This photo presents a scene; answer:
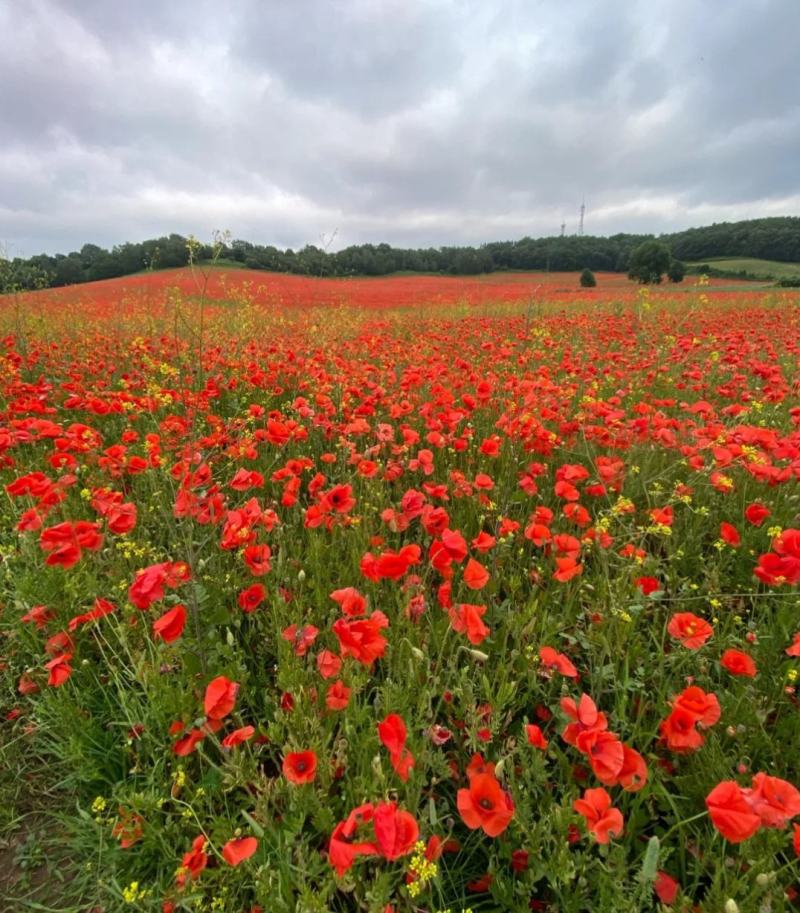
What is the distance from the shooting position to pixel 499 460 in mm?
3203

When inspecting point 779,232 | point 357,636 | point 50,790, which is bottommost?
point 50,790

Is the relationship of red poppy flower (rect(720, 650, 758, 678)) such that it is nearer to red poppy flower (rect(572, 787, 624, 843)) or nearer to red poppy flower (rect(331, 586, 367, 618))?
red poppy flower (rect(572, 787, 624, 843))

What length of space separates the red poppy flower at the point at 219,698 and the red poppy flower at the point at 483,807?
610 millimetres

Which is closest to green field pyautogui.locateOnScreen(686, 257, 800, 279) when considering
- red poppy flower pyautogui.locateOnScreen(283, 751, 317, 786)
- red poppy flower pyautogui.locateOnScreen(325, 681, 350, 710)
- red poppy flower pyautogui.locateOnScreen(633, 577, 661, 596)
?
red poppy flower pyautogui.locateOnScreen(633, 577, 661, 596)

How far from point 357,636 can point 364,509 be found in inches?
51.4

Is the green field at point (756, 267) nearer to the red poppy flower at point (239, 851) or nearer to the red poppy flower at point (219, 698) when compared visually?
the red poppy flower at point (219, 698)

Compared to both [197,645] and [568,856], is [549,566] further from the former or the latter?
[197,645]

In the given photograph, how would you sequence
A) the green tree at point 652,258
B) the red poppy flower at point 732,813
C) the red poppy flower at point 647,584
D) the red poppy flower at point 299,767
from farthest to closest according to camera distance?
the green tree at point 652,258
the red poppy flower at point 647,584
the red poppy flower at point 299,767
the red poppy flower at point 732,813

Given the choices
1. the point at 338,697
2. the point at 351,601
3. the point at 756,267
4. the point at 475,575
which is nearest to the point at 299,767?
the point at 338,697

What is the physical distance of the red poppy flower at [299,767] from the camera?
114 cm

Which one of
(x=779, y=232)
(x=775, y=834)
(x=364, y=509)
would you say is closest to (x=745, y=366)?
(x=364, y=509)

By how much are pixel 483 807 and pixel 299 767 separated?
17.3 inches

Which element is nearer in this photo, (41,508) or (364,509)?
(41,508)

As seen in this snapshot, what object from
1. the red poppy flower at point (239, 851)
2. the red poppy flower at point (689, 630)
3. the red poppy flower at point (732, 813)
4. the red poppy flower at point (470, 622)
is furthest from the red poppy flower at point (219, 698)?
the red poppy flower at point (689, 630)
